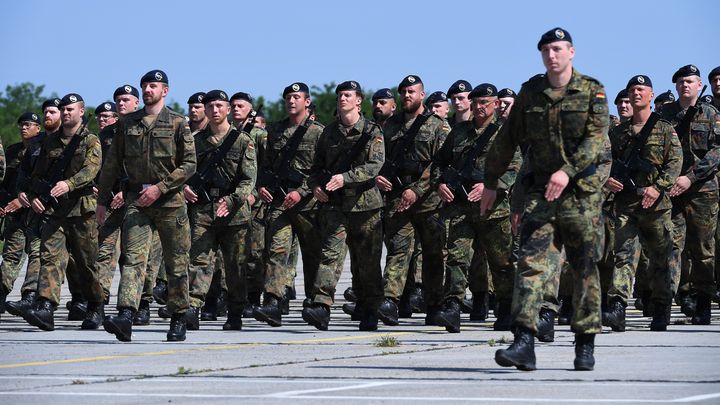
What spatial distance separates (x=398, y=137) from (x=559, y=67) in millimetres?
5375

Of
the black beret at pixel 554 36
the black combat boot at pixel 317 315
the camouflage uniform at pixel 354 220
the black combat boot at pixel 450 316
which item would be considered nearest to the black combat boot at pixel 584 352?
the black beret at pixel 554 36

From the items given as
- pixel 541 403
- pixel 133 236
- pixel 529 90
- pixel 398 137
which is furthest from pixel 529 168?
pixel 398 137

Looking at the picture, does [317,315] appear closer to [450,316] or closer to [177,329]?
[450,316]

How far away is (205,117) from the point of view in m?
17.6

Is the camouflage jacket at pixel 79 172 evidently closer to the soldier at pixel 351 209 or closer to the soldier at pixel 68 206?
the soldier at pixel 68 206

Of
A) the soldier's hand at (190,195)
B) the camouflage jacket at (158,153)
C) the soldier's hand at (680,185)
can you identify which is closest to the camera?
the camouflage jacket at (158,153)

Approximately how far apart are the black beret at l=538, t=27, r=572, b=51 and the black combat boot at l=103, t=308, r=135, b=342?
4.36m

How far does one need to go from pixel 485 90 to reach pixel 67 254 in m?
4.24

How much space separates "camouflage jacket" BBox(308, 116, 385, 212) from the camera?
15.0 m

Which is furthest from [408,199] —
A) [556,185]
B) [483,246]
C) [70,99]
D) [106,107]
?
[556,185]

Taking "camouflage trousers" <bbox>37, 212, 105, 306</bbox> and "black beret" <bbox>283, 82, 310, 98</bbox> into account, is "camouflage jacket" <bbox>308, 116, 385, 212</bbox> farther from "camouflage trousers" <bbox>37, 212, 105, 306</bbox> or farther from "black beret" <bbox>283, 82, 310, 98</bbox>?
"camouflage trousers" <bbox>37, 212, 105, 306</bbox>

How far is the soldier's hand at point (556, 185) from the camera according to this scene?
10578mm

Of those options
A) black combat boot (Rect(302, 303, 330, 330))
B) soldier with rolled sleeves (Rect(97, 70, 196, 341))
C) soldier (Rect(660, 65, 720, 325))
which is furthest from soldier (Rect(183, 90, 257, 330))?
soldier (Rect(660, 65, 720, 325))

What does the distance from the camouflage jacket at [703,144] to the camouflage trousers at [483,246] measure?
1.98 meters
